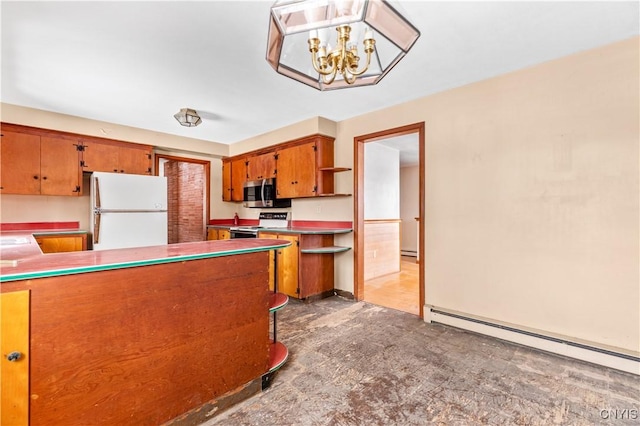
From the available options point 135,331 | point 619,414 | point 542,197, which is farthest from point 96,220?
point 619,414

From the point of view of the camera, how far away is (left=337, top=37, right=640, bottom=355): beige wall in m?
2.23

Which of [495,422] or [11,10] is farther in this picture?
[11,10]

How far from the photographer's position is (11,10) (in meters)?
1.90

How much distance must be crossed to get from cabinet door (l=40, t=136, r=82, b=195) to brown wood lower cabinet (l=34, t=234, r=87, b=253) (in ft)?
2.13

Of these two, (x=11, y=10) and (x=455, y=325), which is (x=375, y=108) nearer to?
(x=455, y=325)

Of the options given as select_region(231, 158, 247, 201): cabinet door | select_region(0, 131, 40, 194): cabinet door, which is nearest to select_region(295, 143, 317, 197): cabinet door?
select_region(231, 158, 247, 201): cabinet door

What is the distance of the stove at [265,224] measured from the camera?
15.2 ft

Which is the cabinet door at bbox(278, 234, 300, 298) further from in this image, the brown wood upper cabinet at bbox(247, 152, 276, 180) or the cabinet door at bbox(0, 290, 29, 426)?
the cabinet door at bbox(0, 290, 29, 426)

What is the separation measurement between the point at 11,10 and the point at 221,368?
2684mm

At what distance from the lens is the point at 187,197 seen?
6.21 meters

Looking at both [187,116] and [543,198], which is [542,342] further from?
[187,116]

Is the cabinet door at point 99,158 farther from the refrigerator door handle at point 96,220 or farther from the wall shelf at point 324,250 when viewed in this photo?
the wall shelf at point 324,250

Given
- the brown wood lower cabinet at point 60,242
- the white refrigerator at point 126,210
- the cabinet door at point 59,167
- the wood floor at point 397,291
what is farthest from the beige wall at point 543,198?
the cabinet door at point 59,167

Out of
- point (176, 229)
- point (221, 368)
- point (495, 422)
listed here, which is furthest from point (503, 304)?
point (176, 229)
